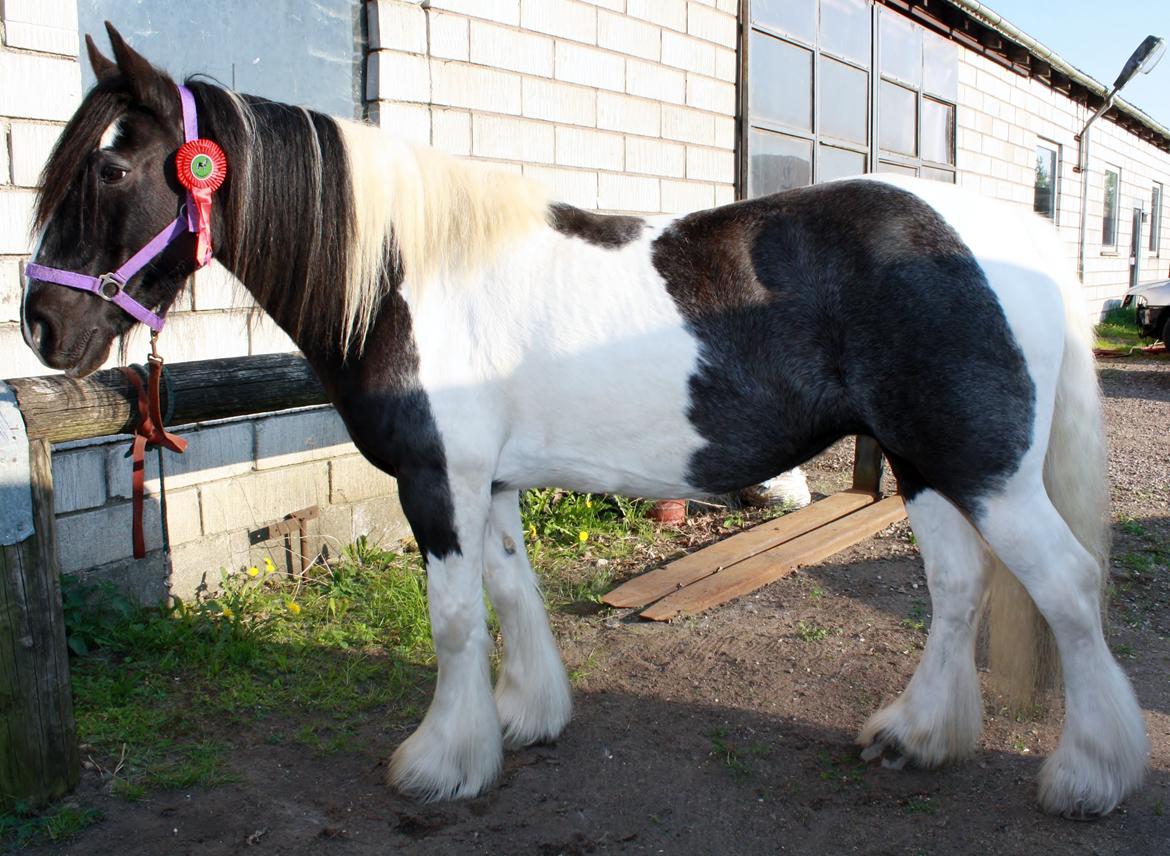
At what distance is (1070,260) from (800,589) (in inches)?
83.9

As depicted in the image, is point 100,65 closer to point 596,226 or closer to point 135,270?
point 135,270

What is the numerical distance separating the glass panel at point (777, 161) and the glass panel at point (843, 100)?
434mm

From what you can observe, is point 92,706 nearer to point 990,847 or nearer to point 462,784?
point 462,784

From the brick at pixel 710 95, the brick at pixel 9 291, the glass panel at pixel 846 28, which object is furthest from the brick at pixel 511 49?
the glass panel at pixel 846 28

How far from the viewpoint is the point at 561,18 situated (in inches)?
205

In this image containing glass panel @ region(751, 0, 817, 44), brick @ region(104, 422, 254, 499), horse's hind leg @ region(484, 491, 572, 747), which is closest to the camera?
horse's hind leg @ region(484, 491, 572, 747)

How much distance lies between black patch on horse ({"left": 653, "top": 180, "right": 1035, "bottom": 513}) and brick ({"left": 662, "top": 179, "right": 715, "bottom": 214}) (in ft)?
12.7

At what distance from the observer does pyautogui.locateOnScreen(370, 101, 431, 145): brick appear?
14.2ft

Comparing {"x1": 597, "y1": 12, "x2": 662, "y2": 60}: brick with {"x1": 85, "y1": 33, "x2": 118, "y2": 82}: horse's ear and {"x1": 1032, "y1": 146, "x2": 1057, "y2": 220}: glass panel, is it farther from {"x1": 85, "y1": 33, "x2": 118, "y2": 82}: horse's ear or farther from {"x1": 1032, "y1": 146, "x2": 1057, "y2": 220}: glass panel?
{"x1": 1032, "y1": 146, "x2": 1057, "y2": 220}: glass panel

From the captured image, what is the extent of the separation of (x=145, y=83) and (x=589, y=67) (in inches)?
145

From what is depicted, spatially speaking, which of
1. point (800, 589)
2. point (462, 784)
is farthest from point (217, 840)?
point (800, 589)

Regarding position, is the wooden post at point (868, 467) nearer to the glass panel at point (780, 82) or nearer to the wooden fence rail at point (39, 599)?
the glass panel at point (780, 82)

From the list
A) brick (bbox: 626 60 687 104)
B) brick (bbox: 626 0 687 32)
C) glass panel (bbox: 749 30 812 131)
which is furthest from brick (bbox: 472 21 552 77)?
glass panel (bbox: 749 30 812 131)

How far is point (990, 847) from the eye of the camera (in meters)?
2.29
